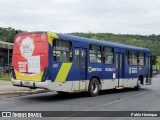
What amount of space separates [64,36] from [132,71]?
25.1 feet

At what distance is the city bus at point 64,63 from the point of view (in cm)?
1408

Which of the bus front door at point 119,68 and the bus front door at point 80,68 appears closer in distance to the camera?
the bus front door at point 80,68

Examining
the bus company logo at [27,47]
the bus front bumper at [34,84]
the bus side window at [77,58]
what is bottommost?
the bus front bumper at [34,84]

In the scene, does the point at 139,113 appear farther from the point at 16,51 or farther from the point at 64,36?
the point at 16,51

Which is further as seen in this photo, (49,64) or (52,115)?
(49,64)

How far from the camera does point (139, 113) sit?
1152 centimetres

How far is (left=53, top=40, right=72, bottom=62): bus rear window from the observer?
1441 cm

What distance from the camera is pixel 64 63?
14820 millimetres

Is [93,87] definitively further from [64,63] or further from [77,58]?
[64,63]

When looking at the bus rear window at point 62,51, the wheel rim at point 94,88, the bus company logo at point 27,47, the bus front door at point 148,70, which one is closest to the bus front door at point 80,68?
the bus rear window at point 62,51

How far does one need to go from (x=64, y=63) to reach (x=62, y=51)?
550 mm

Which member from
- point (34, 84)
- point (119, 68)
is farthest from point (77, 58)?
point (119, 68)

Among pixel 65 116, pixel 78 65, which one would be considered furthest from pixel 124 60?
pixel 65 116

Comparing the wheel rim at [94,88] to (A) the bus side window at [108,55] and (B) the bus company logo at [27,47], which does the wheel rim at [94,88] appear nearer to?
(A) the bus side window at [108,55]
